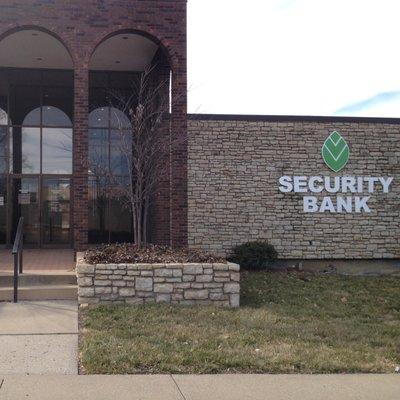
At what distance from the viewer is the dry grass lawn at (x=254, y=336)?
684cm

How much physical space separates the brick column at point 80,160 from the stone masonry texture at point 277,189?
2814 mm

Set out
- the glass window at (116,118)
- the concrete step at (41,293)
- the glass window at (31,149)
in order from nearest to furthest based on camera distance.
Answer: the concrete step at (41,293)
the glass window at (31,149)
the glass window at (116,118)

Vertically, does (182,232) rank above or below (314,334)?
above

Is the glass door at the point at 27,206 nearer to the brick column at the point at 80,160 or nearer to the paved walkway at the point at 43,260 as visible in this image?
the paved walkway at the point at 43,260

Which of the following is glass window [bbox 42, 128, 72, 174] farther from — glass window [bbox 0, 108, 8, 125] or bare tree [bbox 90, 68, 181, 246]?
bare tree [bbox 90, 68, 181, 246]

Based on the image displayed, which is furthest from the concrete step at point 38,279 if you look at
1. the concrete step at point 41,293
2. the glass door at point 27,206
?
the glass door at point 27,206

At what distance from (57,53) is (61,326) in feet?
33.7

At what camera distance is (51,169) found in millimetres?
17953

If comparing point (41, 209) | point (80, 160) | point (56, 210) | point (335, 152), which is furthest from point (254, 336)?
point (41, 209)

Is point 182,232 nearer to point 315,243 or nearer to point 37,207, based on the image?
point 315,243

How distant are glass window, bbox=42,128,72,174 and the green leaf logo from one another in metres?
7.88

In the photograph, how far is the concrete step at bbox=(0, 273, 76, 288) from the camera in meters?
10.9

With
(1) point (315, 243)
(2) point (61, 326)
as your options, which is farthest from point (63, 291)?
(1) point (315, 243)

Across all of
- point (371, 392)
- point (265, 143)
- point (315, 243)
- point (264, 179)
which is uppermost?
point (265, 143)
